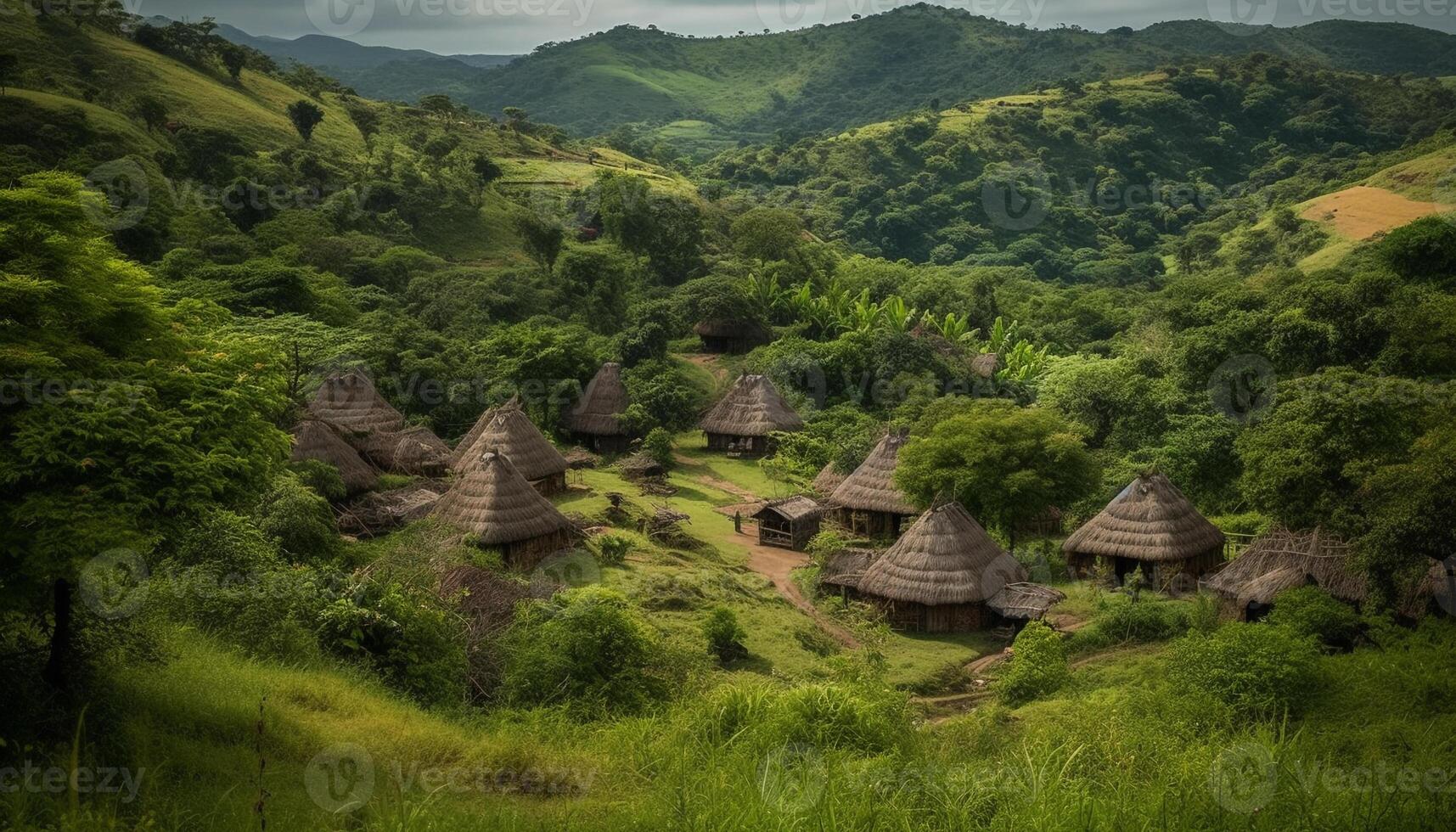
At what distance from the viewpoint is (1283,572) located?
1997 cm

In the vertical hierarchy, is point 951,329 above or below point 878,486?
above

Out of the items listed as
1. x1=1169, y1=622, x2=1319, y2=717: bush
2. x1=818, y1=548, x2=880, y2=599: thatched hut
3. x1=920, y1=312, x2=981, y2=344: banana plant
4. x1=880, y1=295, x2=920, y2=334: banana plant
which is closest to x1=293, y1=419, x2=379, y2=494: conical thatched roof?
x1=818, y1=548, x2=880, y2=599: thatched hut

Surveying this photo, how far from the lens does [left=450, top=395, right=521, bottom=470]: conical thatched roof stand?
2849 centimetres

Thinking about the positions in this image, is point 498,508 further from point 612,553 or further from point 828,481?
point 828,481

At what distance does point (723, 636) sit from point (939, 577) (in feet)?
18.3

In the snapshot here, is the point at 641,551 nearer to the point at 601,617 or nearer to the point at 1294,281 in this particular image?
the point at 601,617

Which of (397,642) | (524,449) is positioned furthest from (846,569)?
(397,642)

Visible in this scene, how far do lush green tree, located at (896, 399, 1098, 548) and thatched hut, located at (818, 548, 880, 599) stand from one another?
7.22ft

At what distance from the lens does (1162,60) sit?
144 m

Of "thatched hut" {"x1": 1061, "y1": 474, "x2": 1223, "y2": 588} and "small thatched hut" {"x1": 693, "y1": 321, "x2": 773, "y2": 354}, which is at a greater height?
"small thatched hut" {"x1": 693, "y1": 321, "x2": 773, "y2": 354}

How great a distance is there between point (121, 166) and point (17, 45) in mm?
15694

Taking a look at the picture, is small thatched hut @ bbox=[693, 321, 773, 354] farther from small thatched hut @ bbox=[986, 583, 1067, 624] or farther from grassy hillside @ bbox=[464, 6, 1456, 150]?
grassy hillside @ bbox=[464, 6, 1456, 150]

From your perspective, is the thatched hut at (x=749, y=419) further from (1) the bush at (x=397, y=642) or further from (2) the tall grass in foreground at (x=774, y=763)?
(1) the bush at (x=397, y=642)

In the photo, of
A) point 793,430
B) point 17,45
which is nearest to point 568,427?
point 793,430
